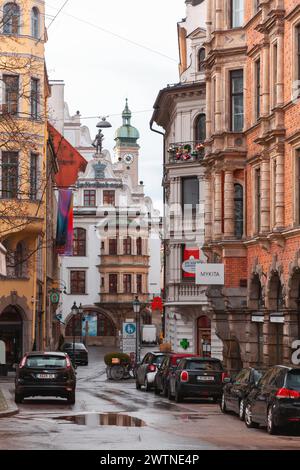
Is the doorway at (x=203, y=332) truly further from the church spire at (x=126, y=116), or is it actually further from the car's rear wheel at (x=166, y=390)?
the church spire at (x=126, y=116)

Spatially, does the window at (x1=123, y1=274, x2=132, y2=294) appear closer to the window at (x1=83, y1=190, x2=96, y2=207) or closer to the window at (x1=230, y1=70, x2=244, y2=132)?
the window at (x1=83, y1=190, x2=96, y2=207)

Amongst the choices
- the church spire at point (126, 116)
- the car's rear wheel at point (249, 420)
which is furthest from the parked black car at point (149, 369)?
the church spire at point (126, 116)

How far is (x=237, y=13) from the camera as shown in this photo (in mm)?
43219

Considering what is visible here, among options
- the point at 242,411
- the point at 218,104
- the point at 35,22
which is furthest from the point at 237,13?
the point at 242,411

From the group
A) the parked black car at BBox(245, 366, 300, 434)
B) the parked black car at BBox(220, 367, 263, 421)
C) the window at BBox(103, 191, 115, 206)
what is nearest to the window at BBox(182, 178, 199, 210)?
the parked black car at BBox(220, 367, 263, 421)

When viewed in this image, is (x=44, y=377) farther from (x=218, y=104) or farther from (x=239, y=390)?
(x=218, y=104)

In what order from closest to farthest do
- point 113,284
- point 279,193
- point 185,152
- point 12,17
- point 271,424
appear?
Result: point 271,424, point 12,17, point 279,193, point 185,152, point 113,284

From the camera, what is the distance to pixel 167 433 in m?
21.5

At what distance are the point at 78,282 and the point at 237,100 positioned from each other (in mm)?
72479

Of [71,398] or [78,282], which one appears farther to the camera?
[78,282]

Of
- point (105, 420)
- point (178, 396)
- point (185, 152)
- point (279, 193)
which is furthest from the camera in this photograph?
point (185, 152)

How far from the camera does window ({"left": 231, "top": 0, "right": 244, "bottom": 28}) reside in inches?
1690

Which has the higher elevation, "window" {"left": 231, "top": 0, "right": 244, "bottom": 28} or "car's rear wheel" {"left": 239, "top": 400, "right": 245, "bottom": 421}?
"window" {"left": 231, "top": 0, "right": 244, "bottom": 28}

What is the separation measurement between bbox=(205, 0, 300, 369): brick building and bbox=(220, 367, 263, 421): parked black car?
6.78m
